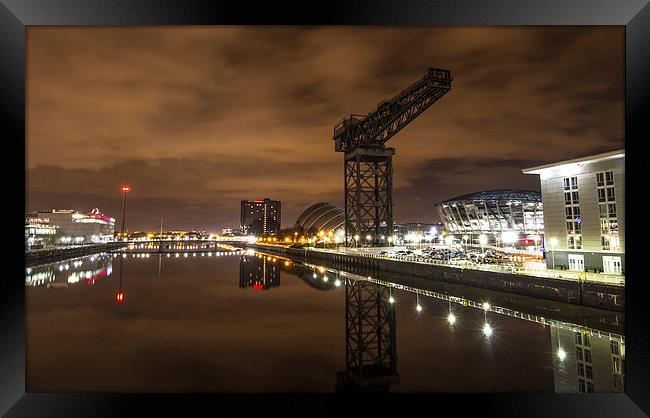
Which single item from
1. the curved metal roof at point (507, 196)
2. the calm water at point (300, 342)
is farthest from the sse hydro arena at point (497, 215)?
the calm water at point (300, 342)

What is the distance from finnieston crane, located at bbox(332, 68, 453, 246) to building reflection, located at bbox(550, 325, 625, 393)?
20499 millimetres

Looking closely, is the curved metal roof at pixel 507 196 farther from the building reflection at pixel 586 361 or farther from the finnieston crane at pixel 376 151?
the building reflection at pixel 586 361

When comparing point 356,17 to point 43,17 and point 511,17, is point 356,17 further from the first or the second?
point 43,17

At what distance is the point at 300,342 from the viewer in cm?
1170

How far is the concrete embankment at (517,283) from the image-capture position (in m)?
13.1

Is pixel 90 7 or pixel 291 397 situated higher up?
pixel 90 7

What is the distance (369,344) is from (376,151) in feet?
73.0

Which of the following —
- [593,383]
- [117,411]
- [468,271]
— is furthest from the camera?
[468,271]

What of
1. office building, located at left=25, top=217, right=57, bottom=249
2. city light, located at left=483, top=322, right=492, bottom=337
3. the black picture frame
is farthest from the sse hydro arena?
office building, located at left=25, top=217, right=57, bottom=249

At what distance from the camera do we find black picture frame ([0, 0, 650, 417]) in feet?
12.5

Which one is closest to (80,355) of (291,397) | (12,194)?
(12,194)

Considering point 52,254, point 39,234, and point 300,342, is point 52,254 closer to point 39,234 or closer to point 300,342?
point 39,234

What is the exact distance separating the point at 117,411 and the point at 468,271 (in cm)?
1842

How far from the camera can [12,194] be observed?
410cm
